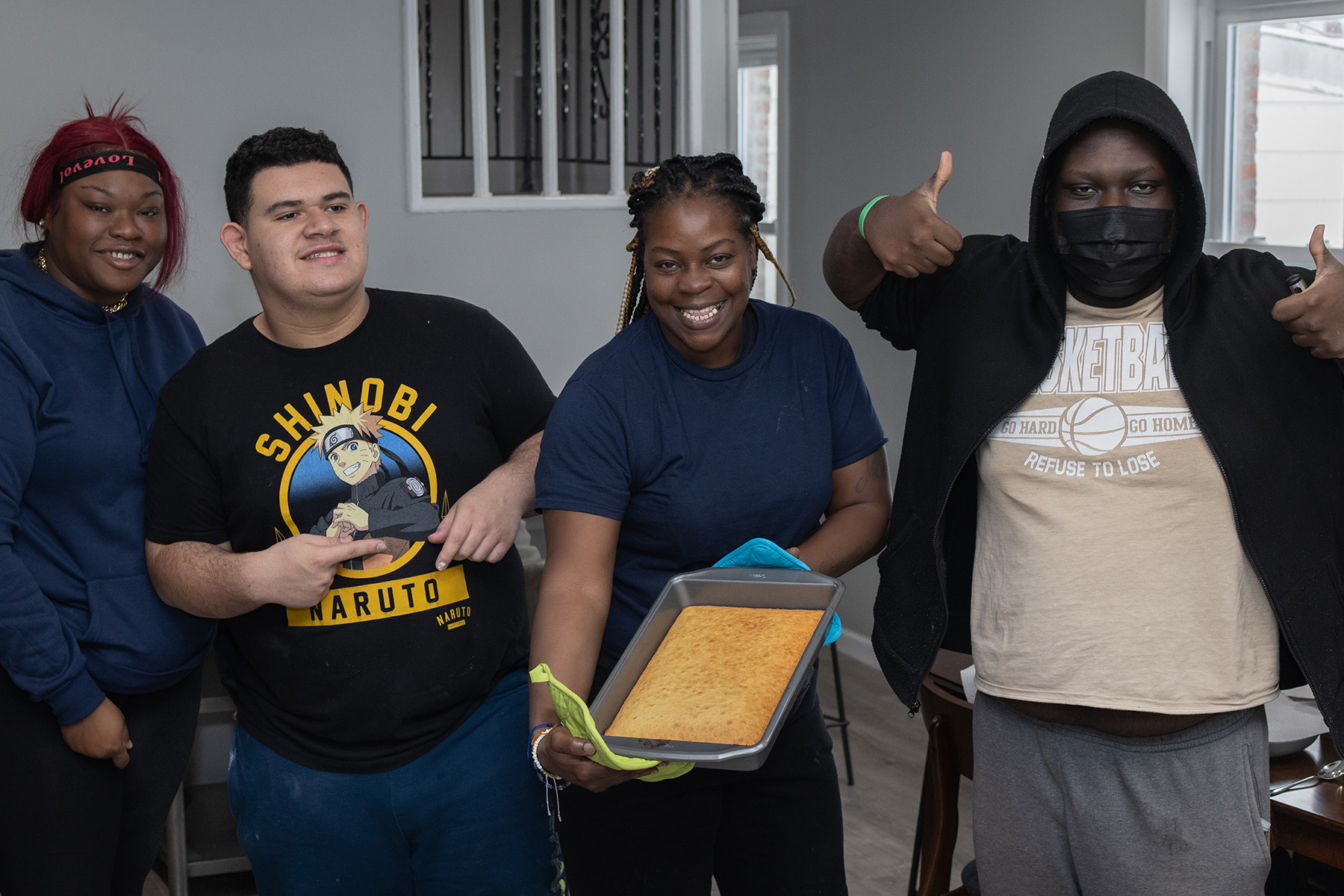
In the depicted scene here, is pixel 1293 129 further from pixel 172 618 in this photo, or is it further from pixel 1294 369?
pixel 172 618

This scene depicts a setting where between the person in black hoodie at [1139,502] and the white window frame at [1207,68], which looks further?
the white window frame at [1207,68]

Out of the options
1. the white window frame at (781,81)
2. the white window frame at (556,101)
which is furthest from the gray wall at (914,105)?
the white window frame at (556,101)

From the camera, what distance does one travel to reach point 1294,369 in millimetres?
1294

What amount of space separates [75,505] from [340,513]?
420 mm

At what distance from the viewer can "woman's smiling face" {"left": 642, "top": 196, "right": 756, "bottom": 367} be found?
4.76 ft

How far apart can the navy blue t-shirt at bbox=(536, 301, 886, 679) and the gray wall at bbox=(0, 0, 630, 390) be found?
1.93 meters

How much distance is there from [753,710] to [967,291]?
1.88 ft

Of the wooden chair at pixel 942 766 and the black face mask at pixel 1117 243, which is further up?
the black face mask at pixel 1117 243

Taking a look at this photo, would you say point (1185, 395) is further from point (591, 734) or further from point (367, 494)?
point (367, 494)

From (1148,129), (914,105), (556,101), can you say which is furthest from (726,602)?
(914,105)

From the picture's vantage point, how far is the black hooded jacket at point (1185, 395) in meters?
1.27

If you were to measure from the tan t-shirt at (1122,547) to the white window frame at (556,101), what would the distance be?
8.04 ft

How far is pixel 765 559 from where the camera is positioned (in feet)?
4.83

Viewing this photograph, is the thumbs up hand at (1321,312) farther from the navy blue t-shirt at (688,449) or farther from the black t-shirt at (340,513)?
the black t-shirt at (340,513)
